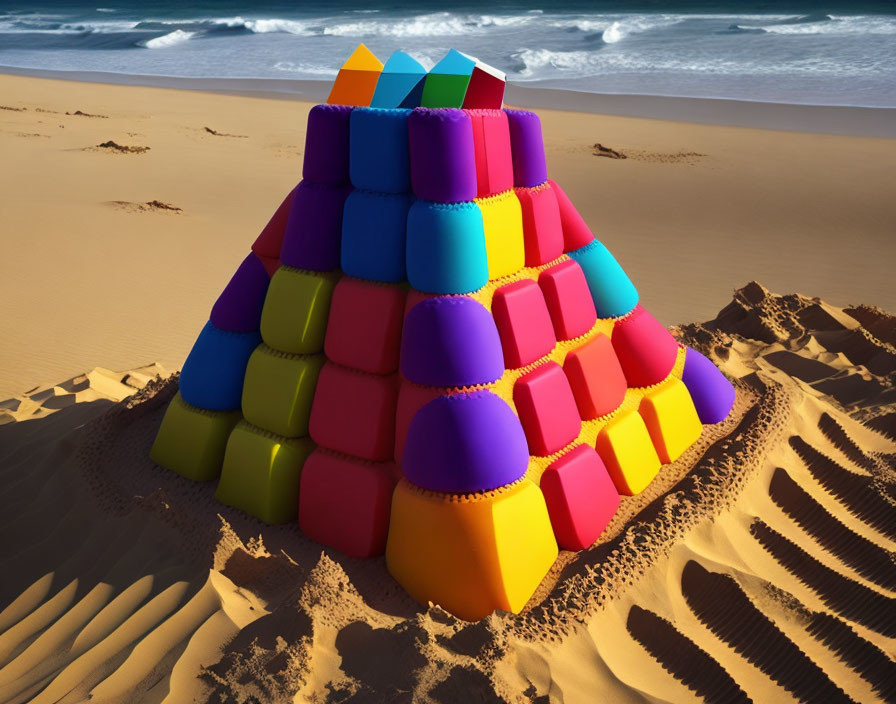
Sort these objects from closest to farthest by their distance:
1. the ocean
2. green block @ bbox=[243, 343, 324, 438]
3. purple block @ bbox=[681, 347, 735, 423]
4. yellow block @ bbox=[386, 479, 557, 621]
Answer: yellow block @ bbox=[386, 479, 557, 621], green block @ bbox=[243, 343, 324, 438], purple block @ bbox=[681, 347, 735, 423], the ocean

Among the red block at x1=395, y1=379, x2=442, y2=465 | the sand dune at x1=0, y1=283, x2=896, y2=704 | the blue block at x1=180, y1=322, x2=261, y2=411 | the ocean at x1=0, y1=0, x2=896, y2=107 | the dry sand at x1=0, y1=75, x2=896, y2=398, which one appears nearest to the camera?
the sand dune at x1=0, y1=283, x2=896, y2=704

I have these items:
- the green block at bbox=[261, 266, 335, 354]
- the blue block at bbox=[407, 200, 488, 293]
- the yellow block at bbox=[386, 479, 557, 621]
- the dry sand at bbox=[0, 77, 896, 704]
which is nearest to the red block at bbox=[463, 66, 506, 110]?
the blue block at bbox=[407, 200, 488, 293]

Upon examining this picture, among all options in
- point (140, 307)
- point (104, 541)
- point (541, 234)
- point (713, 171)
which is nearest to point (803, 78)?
point (713, 171)

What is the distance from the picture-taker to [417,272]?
3.28m

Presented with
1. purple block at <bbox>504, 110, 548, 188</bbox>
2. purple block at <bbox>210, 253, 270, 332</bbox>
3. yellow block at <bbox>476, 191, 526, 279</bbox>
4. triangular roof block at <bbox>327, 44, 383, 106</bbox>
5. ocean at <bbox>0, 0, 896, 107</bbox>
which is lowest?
ocean at <bbox>0, 0, 896, 107</bbox>

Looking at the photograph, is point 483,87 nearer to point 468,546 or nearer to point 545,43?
point 468,546

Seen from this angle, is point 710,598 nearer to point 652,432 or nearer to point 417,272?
point 652,432

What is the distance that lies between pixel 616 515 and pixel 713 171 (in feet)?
33.2

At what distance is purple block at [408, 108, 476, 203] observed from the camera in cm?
317

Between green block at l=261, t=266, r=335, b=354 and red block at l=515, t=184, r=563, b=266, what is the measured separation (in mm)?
875

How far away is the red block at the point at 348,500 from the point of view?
135 inches

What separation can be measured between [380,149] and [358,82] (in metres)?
0.65

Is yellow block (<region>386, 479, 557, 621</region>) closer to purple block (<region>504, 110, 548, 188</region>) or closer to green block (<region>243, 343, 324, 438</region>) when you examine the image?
green block (<region>243, 343, 324, 438</region>)

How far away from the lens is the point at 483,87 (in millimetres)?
3461
